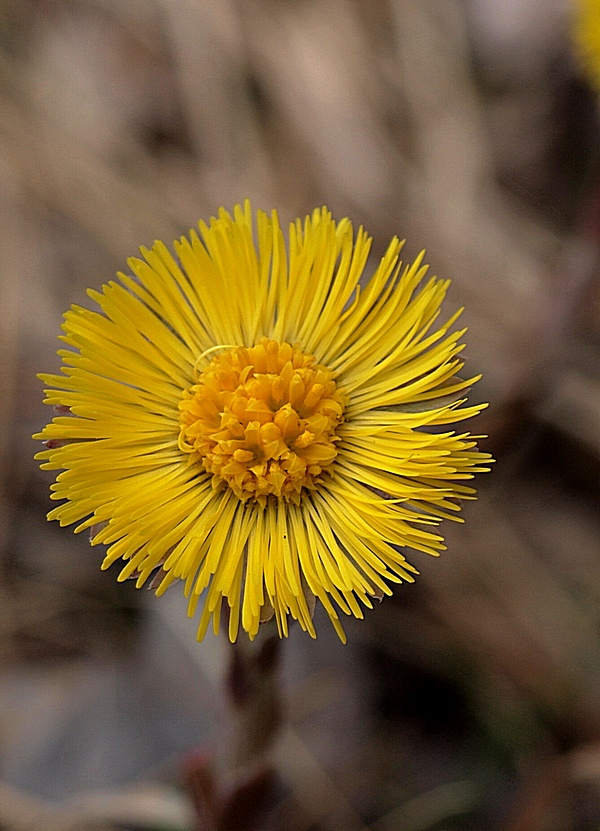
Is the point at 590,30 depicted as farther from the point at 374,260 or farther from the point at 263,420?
the point at 263,420

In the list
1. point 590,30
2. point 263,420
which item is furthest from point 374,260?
point 263,420

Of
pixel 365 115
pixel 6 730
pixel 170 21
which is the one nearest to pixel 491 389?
pixel 365 115

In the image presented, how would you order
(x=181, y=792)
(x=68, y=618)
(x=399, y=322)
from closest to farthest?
(x=399, y=322)
(x=181, y=792)
(x=68, y=618)

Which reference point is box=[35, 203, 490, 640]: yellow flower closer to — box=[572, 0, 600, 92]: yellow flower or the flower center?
the flower center

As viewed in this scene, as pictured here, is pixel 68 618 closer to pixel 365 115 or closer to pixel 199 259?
pixel 199 259

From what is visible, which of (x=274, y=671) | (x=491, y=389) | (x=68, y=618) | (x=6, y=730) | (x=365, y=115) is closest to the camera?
(x=274, y=671)

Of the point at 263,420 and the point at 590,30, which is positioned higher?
the point at 590,30

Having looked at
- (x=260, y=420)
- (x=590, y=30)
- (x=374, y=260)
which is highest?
(x=590, y=30)

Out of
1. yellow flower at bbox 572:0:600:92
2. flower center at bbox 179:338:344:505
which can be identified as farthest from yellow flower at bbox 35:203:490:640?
yellow flower at bbox 572:0:600:92
